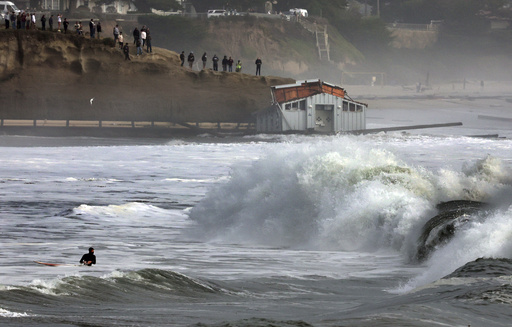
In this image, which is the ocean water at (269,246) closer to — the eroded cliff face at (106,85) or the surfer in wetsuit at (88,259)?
the surfer in wetsuit at (88,259)

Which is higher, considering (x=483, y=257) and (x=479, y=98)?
(x=479, y=98)

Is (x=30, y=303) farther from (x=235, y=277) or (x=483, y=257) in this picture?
(x=483, y=257)

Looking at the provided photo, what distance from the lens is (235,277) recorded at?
52.5ft

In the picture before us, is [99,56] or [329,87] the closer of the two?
[329,87]

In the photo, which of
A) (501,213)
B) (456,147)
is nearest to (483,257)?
(501,213)

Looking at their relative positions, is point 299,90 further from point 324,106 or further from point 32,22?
point 32,22


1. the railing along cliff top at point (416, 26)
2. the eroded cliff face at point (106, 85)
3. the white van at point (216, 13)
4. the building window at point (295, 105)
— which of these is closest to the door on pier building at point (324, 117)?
the building window at point (295, 105)

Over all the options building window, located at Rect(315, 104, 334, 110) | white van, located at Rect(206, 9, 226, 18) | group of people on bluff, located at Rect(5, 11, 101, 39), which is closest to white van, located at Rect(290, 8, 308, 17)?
white van, located at Rect(206, 9, 226, 18)

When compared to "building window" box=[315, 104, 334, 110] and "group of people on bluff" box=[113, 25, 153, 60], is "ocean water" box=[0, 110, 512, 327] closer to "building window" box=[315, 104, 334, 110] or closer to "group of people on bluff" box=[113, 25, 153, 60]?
"group of people on bluff" box=[113, 25, 153, 60]

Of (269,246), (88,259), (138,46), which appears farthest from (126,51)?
(88,259)

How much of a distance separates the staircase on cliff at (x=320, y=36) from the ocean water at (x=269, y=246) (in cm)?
8431

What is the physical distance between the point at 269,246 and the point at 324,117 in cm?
4215

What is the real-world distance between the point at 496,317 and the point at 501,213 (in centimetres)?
626

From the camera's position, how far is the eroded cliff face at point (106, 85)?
66.3 m
